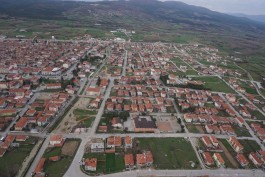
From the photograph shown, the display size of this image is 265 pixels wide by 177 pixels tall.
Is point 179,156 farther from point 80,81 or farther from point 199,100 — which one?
point 80,81

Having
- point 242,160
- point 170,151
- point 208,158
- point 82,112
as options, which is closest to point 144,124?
point 170,151

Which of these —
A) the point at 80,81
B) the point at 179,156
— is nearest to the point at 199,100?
the point at 179,156

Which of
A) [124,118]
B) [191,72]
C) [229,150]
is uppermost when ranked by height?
[124,118]

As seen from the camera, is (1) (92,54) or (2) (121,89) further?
(1) (92,54)

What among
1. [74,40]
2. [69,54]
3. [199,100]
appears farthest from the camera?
[74,40]

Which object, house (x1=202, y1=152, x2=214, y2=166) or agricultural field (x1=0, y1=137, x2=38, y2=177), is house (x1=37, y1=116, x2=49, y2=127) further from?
house (x1=202, y1=152, x2=214, y2=166)

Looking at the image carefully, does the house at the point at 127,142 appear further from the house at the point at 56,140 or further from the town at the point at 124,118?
the house at the point at 56,140

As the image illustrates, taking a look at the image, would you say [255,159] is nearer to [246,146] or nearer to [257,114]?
[246,146]

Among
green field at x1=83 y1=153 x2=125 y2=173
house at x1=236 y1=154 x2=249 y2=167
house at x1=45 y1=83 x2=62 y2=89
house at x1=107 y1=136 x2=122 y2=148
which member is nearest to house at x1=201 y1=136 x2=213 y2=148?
house at x1=236 y1=154 x2=249 y2=167
